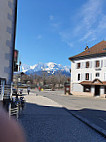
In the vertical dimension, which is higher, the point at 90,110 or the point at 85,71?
the point at 85,71

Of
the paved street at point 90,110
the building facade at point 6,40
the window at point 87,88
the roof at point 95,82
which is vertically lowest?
the paved street at point 90,110

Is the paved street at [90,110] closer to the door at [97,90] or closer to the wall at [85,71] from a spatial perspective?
the door at [97,90]

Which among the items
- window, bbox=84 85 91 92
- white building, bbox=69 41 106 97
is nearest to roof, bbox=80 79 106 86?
white building, bbox=69 41 106 97

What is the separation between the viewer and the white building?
28.7m

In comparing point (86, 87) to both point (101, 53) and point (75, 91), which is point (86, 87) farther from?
point (101, 53)

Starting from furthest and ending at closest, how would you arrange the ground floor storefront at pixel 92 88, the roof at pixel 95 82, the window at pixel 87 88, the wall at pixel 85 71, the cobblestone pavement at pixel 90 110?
the window at pixel 87 88 → the wall at pixel 85 71 → the ground floor storefront at pixel 92 88 → the roof at pixel 95 82 → the cobblestone pavement at pixel 90 110

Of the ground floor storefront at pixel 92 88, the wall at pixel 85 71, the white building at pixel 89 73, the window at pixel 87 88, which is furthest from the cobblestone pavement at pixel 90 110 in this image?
the window at pixel 87 88

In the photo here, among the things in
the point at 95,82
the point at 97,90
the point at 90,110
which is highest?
the point at 95,82

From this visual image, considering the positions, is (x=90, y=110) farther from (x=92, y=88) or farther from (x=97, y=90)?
(x=97, y=90)

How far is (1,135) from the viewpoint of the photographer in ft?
2.29

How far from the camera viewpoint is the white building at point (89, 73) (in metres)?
28.7

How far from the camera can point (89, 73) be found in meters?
30.6

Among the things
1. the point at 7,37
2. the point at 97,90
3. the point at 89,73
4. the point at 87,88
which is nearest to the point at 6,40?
the point at 7,37

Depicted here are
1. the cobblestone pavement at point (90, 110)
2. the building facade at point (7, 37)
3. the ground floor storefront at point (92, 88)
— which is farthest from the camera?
the ground floor storefront at point (92, 88)
